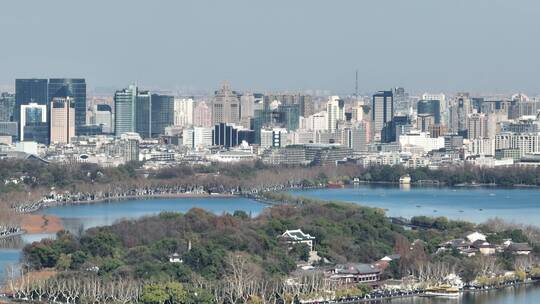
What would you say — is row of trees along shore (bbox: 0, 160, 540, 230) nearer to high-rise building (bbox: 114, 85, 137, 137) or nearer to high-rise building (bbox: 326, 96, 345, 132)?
high-rise building (bbox: 326, 96, 345, 132)

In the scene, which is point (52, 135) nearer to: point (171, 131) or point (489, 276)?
point (171, 131)

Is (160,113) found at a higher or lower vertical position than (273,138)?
higher

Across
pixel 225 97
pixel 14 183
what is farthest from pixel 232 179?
pixel 225 97

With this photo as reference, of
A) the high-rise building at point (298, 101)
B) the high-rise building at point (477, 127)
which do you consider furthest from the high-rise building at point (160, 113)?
the high-rise building at point (477, 127)

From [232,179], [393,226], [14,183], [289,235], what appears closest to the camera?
[289,235]

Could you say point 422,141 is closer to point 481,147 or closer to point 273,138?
point 481,147

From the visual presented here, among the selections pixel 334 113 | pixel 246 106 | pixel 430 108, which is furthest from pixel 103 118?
pixel 430 108

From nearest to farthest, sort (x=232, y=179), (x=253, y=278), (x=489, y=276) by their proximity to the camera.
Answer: (x=253, y=278), (x=489, y=276), (x=232, y=179)
